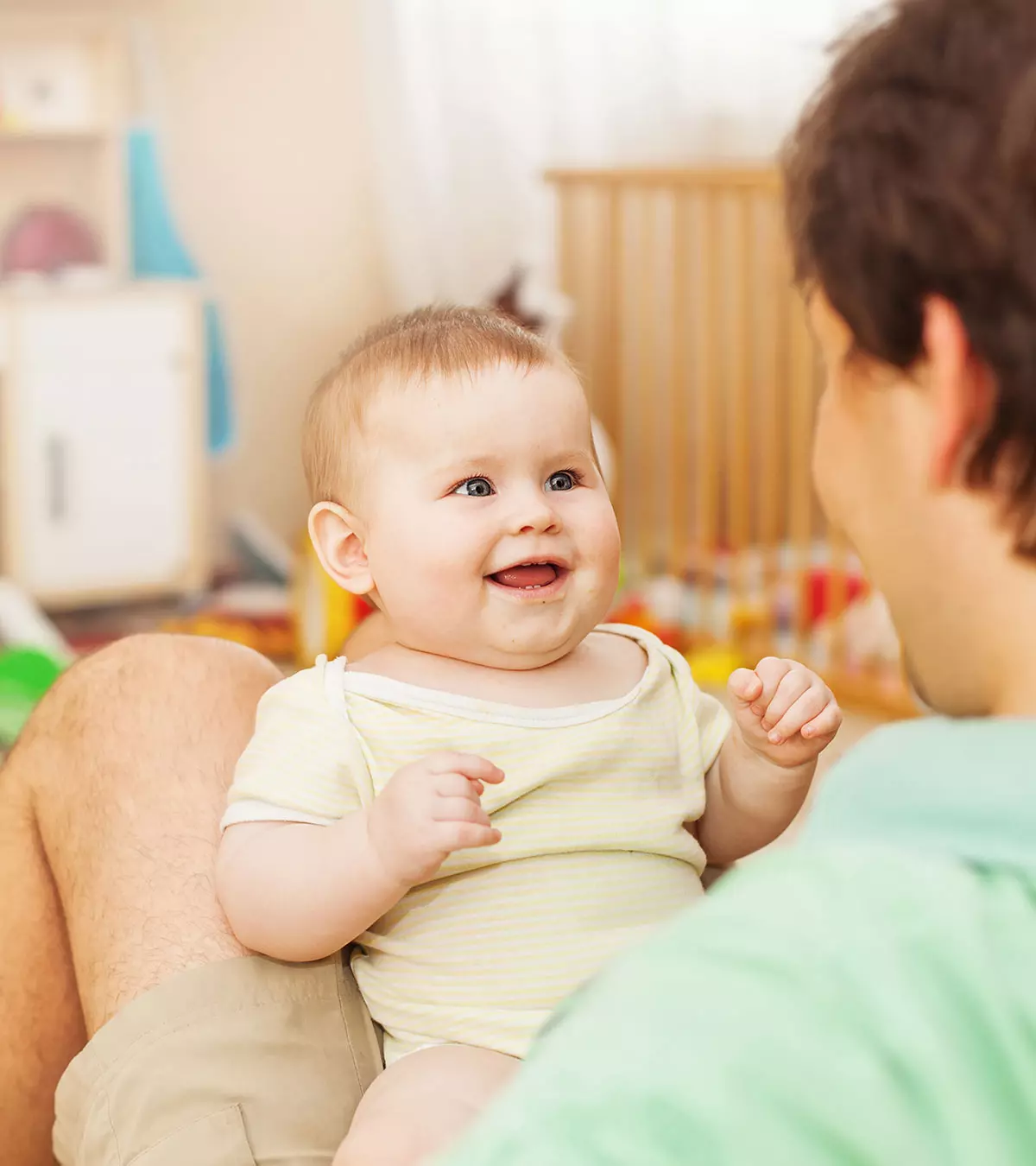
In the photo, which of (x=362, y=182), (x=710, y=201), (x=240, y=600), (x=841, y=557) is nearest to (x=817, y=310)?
(x=841, y=557)

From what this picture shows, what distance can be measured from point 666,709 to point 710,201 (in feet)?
8.63

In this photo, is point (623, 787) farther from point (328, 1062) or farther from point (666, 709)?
point (328, 1062)

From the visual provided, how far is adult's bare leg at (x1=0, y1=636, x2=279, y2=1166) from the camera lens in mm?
1038

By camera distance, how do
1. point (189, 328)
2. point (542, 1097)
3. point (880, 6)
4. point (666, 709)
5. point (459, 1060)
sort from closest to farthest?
1. point (542, 1097)
2. point (880, 6)
3. point (459, 1060)
4. point (666, 709)
5. point (189, 328)

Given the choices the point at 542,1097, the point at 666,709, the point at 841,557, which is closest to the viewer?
the point at 542,1097

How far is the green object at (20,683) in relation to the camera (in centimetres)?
203

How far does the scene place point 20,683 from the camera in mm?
2311

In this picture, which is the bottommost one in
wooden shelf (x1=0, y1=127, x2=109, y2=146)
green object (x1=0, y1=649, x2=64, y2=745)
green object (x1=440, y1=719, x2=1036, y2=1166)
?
green object (x1=0, y1=649, x2=64, y2=745)

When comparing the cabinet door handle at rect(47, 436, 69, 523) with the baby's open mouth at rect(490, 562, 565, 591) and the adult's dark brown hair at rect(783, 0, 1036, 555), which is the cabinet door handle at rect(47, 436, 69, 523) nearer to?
the baby's open mouth at rect(490, 562, 565, 591)

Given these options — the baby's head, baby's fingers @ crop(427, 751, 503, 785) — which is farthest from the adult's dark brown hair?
the baby's head

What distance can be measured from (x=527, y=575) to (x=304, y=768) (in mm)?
190

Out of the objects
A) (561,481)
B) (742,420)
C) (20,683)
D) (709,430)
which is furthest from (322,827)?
(709,430)

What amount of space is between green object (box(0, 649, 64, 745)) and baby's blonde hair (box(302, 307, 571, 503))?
1016mm

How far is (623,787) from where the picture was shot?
102 cm
